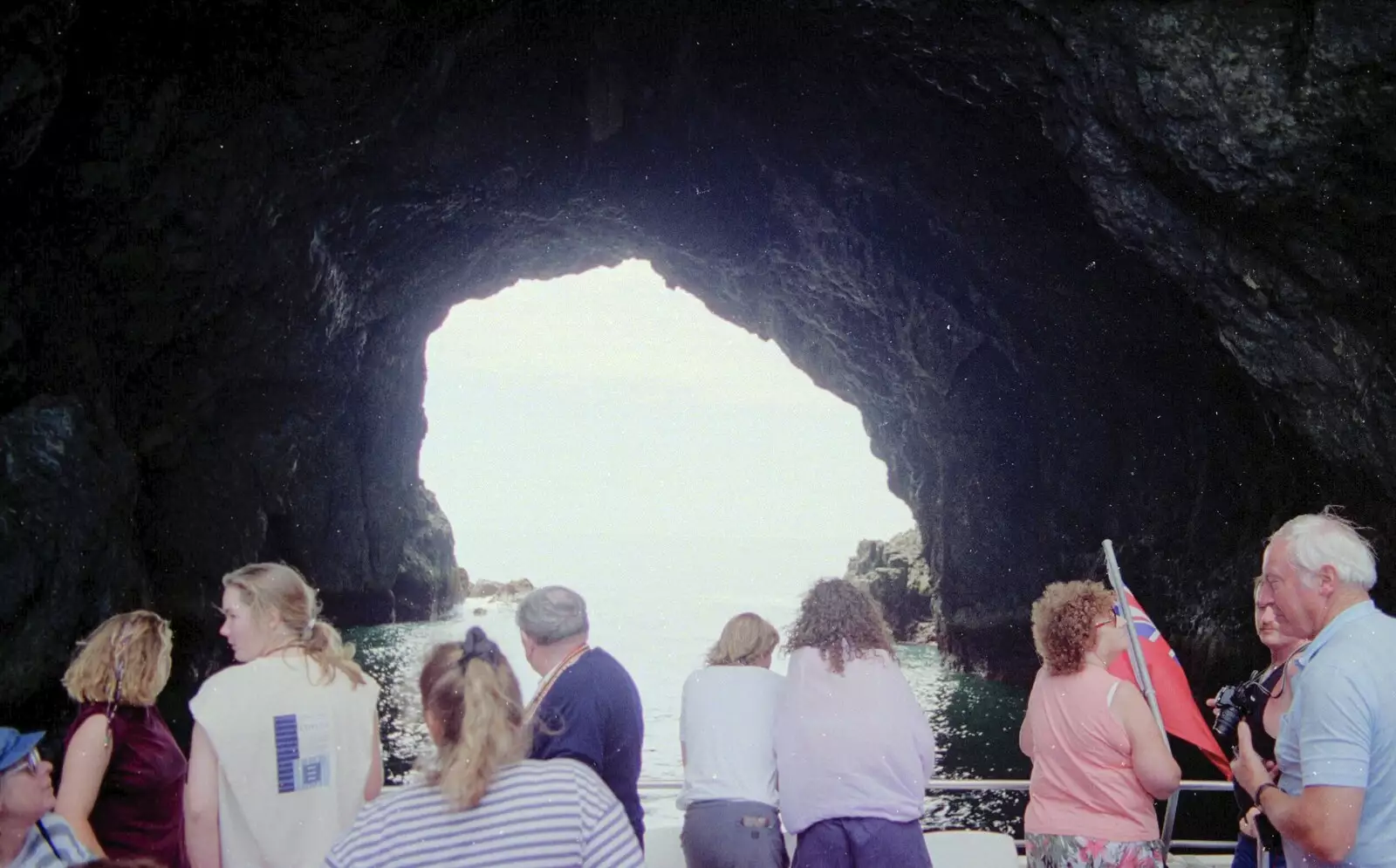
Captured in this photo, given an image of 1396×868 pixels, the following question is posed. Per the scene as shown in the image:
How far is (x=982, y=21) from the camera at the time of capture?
11.3 meters

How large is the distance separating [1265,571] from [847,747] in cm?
139

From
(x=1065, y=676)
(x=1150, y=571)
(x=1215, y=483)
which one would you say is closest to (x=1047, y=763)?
(x=1065, y=676)

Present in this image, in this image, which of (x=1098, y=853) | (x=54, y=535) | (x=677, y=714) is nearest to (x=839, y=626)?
(x=1098, y=853)

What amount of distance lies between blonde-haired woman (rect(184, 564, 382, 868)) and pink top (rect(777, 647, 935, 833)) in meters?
1.37

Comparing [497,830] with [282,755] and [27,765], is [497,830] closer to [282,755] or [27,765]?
[282,755]

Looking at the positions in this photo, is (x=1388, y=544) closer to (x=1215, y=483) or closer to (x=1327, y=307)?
(x=1327, y=307)

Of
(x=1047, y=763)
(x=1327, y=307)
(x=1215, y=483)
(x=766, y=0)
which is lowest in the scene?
(x=1047, y=763)

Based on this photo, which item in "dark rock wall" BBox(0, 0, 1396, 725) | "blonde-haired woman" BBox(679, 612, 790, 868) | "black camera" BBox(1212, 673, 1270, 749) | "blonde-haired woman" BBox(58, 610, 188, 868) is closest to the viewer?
"blonde-haired woman" BBox(58, 610, 188, 868)

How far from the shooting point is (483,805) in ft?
7.33

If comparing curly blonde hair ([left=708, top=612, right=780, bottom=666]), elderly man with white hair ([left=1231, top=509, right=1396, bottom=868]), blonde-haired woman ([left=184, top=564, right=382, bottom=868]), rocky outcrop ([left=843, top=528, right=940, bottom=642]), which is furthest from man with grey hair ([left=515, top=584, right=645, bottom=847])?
rocky outcrop ([left=843, top=528, right=940, bottom=642])

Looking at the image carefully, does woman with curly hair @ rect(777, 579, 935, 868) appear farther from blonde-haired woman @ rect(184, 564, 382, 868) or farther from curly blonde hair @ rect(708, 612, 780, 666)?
blonde-haired woman @ rect(184, 564, 382, 868)

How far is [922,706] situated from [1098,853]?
1777 centimetres

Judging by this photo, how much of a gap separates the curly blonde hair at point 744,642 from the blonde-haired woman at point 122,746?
1838mm

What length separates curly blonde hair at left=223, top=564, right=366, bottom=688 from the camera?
3.17 m
